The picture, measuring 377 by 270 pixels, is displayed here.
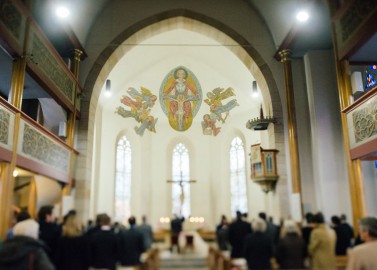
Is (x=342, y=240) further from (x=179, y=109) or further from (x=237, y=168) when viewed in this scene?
(x=237, y=168)

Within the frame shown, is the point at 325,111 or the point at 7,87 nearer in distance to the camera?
the point at 325,111

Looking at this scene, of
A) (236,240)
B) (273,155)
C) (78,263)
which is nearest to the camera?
(78,263)

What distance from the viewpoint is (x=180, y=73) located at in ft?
36.8

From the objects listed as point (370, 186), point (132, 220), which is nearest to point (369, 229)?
point (132, 220)

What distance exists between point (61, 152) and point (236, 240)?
6096 mm

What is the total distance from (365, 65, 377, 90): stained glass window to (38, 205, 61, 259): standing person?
996 cm

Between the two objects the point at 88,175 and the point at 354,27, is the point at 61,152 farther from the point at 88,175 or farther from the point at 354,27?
the point at 354,27

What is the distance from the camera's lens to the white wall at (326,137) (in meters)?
9.53

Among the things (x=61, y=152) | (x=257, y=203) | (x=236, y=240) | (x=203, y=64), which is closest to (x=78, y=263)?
(x=236, y=240)

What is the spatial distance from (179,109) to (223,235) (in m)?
6.58

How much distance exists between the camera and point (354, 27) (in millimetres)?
7879

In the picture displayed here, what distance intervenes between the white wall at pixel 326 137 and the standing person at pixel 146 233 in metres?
5.37

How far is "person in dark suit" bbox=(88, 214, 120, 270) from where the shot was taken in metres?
4.80

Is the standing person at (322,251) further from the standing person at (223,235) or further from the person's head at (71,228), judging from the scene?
the person's head at (71,228)
